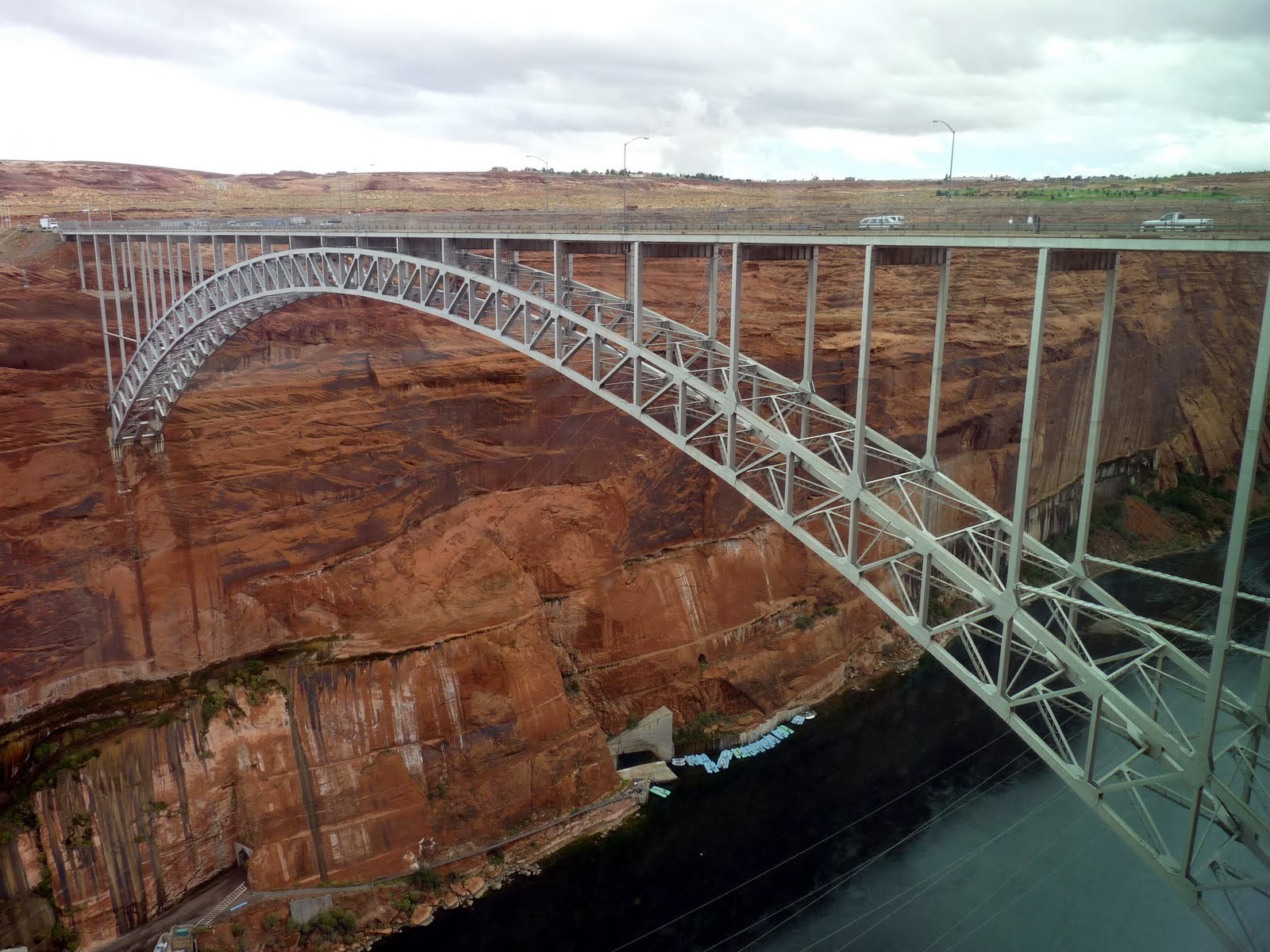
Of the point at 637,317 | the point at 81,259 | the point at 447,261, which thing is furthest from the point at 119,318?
the point at 637,317

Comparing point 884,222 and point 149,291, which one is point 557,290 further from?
point 149,291

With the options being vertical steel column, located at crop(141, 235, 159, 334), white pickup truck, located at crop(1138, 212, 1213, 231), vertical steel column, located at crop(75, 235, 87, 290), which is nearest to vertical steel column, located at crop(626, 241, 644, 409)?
white pickup truck, located at crop(1138, 212, 1213, 231)

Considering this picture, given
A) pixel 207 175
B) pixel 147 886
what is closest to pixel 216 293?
pixel 147 886

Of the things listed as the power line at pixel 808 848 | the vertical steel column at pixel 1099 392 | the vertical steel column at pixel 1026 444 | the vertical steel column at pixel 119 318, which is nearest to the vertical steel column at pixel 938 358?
the vertical steel column at pixel 1026 444

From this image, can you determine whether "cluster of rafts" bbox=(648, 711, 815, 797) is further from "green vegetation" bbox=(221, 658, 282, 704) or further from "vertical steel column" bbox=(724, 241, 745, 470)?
"vertical steel column" bbox=(724, 241, 745, 470)

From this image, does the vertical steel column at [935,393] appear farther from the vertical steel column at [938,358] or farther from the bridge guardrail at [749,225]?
the bridge guardrail at [749,225]
